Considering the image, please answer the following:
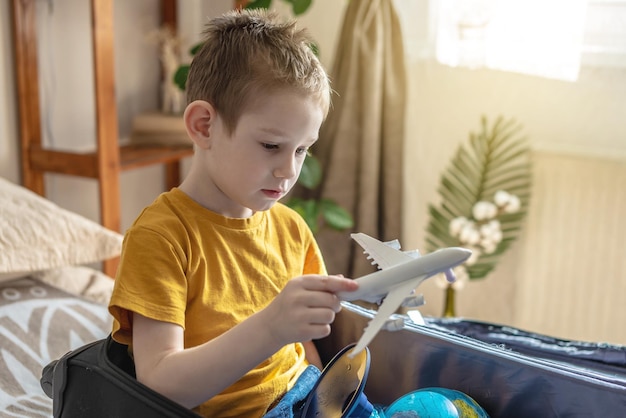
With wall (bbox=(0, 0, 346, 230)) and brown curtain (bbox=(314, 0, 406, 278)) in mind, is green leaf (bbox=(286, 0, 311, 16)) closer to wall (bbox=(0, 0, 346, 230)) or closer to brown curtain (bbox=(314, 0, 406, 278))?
brown curtain (bbox=(314, 0, 406, 278))

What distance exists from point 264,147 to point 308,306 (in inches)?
9.6

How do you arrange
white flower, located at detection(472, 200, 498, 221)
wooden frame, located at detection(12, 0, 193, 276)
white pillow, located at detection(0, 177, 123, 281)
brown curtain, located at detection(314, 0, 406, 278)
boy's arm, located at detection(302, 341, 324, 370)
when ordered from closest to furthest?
1. boy's arm, located at detection(302, 341, 324, 370)
2. white pillow, located at detection(0, 177, 123, 281)
3. wooden frame, located at detection(12, 0, 193, 276)
4. white flower, located at detection(472, 200, 498, 221)
5. brown curtain, located at detection(314, 0, 406, 278)

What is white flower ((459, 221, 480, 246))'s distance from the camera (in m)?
2.08

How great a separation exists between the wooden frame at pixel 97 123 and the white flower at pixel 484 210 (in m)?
0.97

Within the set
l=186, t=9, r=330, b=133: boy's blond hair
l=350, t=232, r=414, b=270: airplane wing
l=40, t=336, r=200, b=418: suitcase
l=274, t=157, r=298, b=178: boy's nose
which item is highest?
l=186, t=9, r=330, b=133: boy's blond hair

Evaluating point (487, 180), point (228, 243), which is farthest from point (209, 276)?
point (487, 180)

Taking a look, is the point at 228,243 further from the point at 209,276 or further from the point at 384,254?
the point at 384,254

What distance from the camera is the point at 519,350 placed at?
1262 millimetres

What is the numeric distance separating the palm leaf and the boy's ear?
1.27m

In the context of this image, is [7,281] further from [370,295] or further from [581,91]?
[581,91]

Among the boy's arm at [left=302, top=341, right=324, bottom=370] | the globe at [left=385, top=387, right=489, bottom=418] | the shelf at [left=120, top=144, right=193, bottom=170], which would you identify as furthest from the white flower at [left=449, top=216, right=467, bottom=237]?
the globe at [left=385, top=387, right=489, bottom=418]

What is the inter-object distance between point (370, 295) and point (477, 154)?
1447 millimetres

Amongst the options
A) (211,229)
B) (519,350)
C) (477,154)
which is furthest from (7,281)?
(477,154)

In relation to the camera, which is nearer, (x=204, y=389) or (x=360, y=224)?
(x=204, y=389)
